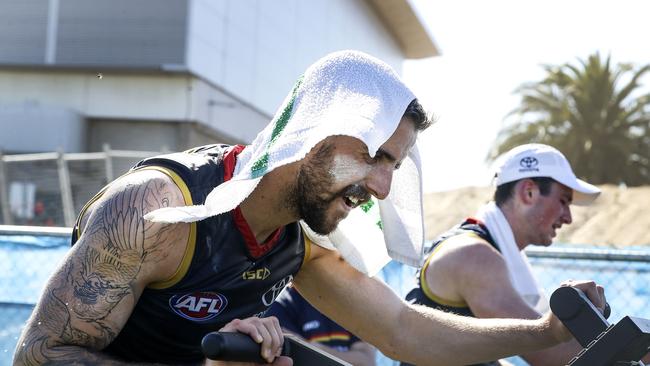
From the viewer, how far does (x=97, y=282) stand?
9.11ft

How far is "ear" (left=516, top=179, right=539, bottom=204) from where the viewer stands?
5.34 meters

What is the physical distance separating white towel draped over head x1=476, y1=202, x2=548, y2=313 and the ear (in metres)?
0.18

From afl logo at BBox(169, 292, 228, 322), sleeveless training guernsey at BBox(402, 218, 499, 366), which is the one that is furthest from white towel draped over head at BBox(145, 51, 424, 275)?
sleeveless training guernsey at BBox(402, 218, 499, 366)

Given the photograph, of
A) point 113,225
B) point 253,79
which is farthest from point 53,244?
point 253,79

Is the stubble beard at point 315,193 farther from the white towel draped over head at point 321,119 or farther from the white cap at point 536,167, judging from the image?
the white cap at point 536,167

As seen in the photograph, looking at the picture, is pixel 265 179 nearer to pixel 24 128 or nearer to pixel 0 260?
pixel 0 260

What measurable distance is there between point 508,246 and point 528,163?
1.80ft

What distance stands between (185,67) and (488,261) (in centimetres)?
1593

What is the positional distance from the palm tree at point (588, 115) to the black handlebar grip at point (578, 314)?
2161 centimetres

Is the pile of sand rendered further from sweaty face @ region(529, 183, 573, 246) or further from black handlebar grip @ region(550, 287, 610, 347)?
black handlebar grip @ region(550, 287, 610, 347)

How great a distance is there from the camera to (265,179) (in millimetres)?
3143

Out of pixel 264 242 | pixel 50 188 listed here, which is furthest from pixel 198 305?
pixel 50 188

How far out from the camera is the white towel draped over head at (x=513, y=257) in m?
5.09

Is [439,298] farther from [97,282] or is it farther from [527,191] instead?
[97,282]
